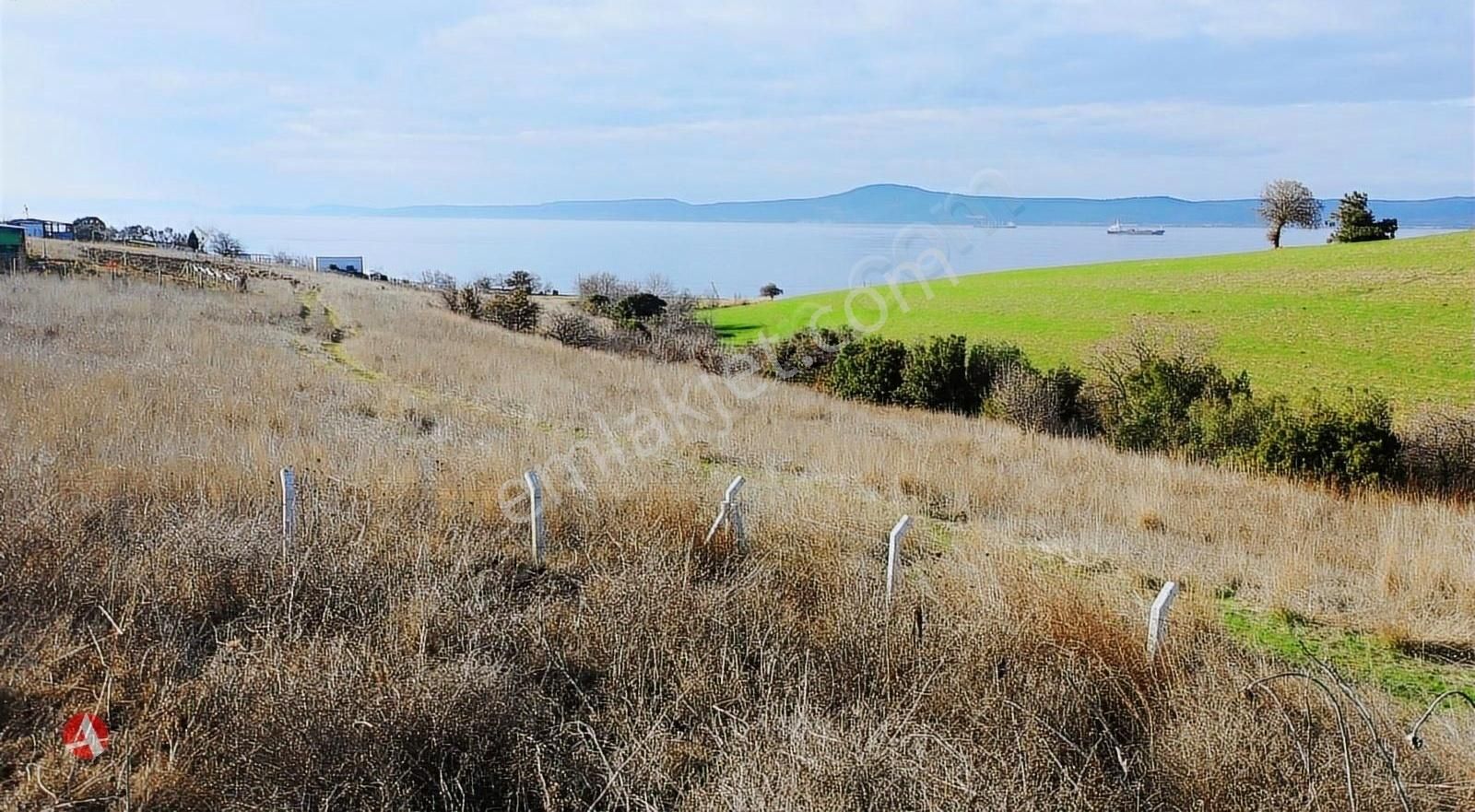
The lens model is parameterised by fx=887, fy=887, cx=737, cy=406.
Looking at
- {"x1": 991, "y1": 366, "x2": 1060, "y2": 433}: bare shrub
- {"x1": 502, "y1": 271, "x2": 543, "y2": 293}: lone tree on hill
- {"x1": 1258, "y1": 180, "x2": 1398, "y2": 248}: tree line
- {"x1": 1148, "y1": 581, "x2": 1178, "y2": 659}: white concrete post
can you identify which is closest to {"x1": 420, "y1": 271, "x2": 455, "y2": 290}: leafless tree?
{"x1": 502, "y1": 271, "x2": 543, "y2": 293}: lone tree on hill

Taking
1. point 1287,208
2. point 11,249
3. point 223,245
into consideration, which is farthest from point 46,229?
point 1287,208

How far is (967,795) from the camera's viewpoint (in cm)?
286

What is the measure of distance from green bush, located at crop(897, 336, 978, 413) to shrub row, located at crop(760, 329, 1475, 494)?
0.03 meters

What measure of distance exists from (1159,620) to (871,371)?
16.2 m

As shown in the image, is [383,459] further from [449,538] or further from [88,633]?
[88,633]

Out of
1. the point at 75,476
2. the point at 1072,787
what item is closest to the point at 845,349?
the point at 75,476

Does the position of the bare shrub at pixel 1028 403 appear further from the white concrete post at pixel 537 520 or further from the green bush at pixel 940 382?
the white concrete post at pixel 537 520

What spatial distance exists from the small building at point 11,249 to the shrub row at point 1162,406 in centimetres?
2177

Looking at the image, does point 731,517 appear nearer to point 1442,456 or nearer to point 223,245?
point 1442,456

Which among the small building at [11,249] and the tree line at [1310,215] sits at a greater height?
the tree line at [1310,215]

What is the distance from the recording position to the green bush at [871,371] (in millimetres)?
19656

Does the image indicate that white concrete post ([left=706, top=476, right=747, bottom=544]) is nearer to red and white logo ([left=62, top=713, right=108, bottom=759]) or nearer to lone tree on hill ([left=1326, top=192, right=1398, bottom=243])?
red and white logo ([left=62, top=713, right=108, bottom=759])

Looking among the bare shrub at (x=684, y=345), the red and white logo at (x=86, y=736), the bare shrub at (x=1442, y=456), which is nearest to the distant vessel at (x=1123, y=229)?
the bare shrub at (x=684, y=345)

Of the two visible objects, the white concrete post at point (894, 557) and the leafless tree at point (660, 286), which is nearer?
the white concrete post at point (894, 557)
